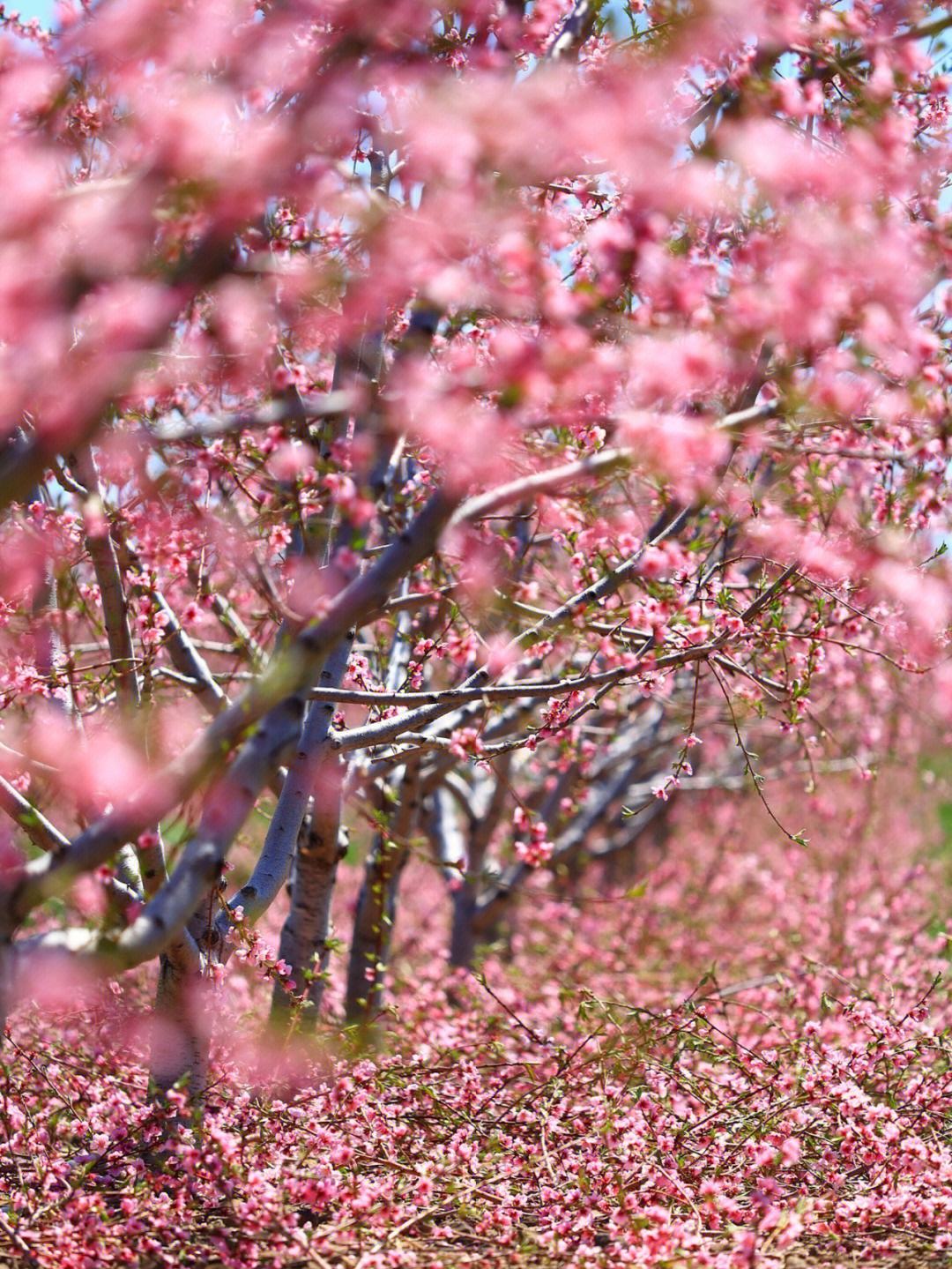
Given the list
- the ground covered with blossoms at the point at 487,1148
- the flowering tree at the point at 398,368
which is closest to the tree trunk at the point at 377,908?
the ground covered with blossoms at the point at 487,1148

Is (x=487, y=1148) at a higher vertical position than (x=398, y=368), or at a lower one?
lower

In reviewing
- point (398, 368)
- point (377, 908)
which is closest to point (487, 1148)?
point (377, 908)

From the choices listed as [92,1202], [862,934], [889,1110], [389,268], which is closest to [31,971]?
[92,1202]

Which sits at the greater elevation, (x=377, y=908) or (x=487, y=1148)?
(x=377, y=908)

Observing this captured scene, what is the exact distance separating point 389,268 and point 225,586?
10.6ft

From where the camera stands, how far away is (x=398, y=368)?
3.69m

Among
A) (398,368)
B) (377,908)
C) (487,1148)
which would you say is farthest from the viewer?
(377,908)

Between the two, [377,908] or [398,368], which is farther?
[377,908]

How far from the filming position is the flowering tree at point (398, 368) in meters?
3.11

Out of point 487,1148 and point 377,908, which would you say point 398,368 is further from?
point 377,908

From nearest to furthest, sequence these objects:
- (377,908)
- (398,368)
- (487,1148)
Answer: (398,368) → (487,1148) → (377,908)

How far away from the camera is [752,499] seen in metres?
4.86

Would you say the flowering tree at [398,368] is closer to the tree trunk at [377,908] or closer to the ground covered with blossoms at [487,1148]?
the ground covered with blossoms at [487,1148]

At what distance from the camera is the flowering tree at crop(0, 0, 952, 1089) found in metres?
3.11
